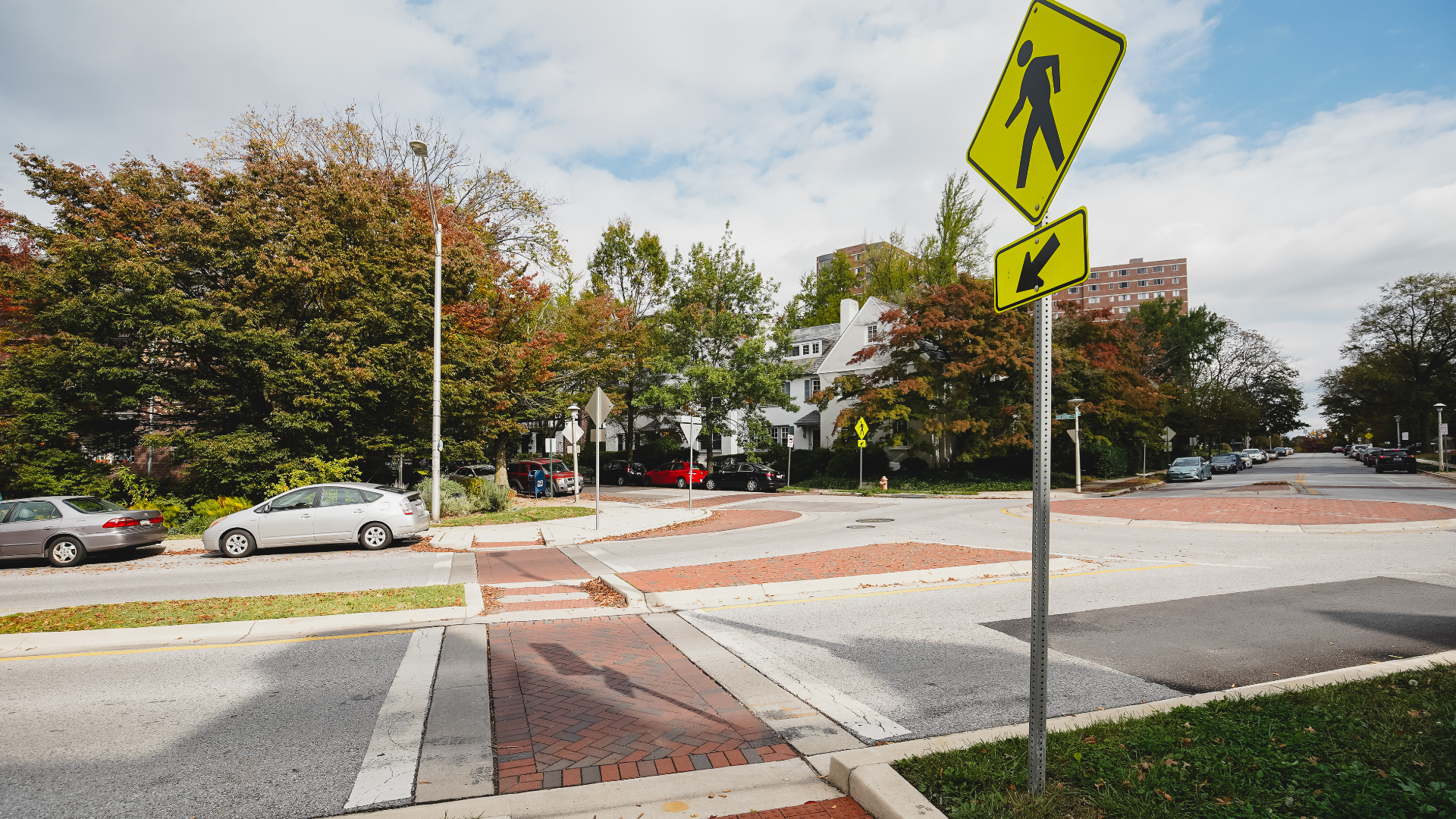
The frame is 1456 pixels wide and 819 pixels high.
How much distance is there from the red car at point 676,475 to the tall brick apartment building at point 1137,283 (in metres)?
131

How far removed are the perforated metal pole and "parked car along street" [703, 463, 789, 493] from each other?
31633mm

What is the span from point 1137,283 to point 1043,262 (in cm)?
17026

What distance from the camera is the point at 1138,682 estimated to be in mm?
5172

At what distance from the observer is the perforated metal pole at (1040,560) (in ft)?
9.64

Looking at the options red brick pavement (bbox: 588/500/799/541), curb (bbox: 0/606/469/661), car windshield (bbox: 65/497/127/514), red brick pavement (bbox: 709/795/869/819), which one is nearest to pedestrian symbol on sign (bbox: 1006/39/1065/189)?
red brick pavement (bbox: 709/795/869/819)

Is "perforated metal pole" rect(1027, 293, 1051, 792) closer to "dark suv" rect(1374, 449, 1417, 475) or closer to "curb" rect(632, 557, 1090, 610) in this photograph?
"curb" rect(632, 557, 1090, 610)

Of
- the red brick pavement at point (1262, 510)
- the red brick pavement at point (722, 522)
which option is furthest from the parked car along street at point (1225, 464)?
the red brick pavement at point (722, 522)

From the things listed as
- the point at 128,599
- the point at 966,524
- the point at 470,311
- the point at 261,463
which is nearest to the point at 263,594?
the point at 128,599

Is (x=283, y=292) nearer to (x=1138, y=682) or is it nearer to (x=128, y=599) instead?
(x=128, y=599)

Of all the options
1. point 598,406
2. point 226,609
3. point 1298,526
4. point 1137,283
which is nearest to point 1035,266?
point 226,609

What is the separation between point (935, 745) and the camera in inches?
151

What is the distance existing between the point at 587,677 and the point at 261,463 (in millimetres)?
19066

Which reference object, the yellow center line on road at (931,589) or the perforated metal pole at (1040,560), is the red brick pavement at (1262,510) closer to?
the yellow center line on road at (931,589)

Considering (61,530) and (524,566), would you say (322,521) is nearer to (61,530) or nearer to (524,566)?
(61,530)
